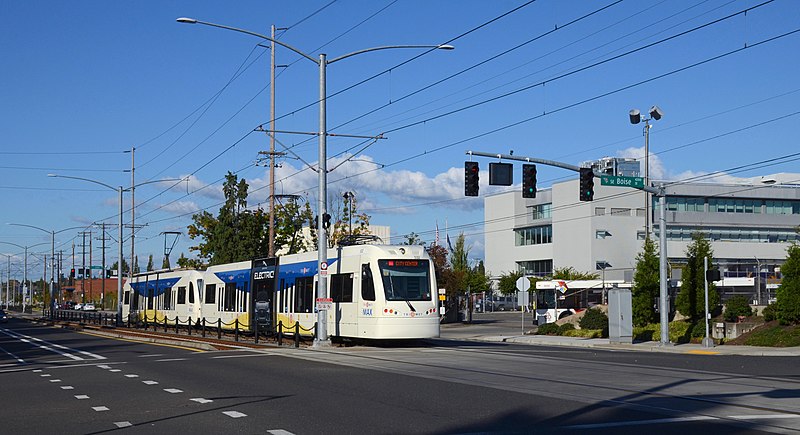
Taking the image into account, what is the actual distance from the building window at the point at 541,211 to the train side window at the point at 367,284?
71.2 metres

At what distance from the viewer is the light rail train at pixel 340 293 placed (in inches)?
1205

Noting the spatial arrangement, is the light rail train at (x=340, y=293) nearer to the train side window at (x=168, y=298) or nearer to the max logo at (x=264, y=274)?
the max logo at (x=264, y=274)

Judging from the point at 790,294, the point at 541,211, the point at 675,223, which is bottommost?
the point at 790,294

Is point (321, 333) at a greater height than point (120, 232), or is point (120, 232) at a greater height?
point (120, 232)

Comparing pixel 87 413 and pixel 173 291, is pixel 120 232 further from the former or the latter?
pixel 87 413

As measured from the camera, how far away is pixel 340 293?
33.2 metres

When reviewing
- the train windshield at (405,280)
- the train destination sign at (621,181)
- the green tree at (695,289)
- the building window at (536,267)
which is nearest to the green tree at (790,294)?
the green tree at (695,289)

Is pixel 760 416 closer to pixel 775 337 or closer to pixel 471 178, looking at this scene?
pixel 471 178

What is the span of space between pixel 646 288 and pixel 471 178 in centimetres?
1527

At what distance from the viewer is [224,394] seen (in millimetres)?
16172

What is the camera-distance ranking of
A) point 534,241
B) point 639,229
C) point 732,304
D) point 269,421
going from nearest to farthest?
point 269,421
point 732,304
point 639,229
point 534,241

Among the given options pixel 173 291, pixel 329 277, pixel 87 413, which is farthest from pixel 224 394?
pixel 173 291

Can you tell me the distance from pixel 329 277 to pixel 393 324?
15.2 feet

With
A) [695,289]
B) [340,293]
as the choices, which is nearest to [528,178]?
[340,293]
